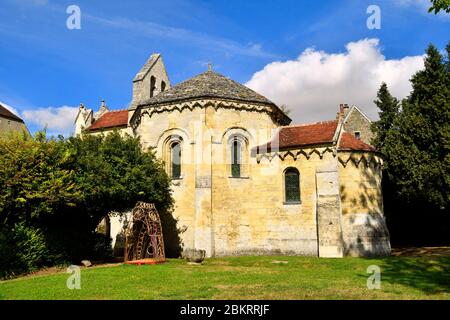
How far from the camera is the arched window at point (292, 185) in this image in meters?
23.4

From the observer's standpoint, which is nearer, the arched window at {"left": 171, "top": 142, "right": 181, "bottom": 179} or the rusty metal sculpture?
the rusty metal sculpture

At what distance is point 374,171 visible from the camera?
23.7 m

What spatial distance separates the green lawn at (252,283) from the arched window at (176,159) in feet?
25.3

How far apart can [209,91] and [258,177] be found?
256 inches

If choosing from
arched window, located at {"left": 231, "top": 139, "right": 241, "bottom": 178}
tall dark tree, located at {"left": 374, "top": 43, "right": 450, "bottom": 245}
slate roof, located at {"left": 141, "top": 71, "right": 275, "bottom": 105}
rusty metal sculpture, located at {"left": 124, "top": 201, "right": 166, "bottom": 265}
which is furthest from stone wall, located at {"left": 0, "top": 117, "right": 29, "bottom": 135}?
tall dark tree, located at {"left": 374, "top": 43, "right": 450, "bottom": 245}

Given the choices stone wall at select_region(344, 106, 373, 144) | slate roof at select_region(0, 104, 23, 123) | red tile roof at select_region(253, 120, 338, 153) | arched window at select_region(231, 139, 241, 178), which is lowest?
arched window at select_region(231, 139, 241, 178)

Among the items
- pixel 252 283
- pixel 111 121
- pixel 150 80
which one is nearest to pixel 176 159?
pixel 150 80

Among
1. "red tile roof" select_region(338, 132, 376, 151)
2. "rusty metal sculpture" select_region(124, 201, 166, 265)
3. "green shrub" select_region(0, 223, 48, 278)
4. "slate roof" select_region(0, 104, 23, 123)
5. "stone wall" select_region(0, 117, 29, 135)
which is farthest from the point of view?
"slate roof" select_region(0, 104, 23, 123)

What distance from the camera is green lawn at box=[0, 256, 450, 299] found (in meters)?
10.9

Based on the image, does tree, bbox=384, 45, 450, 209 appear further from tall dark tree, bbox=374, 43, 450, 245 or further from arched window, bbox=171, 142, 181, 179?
arched window, bbox=171, 142, 181, 179

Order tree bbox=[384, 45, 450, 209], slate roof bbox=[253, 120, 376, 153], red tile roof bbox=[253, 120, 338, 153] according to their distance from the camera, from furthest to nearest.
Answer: tree bbox=[384, 45, 450, 209] < red tile roof bbox=[253, 120, 338, 153] < slate roof bbox=[253, 120, 376, 153]

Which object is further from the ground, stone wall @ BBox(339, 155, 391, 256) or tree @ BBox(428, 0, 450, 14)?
tree @ BBox(428, 0, 450, 14)

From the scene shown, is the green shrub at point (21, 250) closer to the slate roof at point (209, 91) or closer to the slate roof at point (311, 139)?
the slate roof at point (209, 91)
